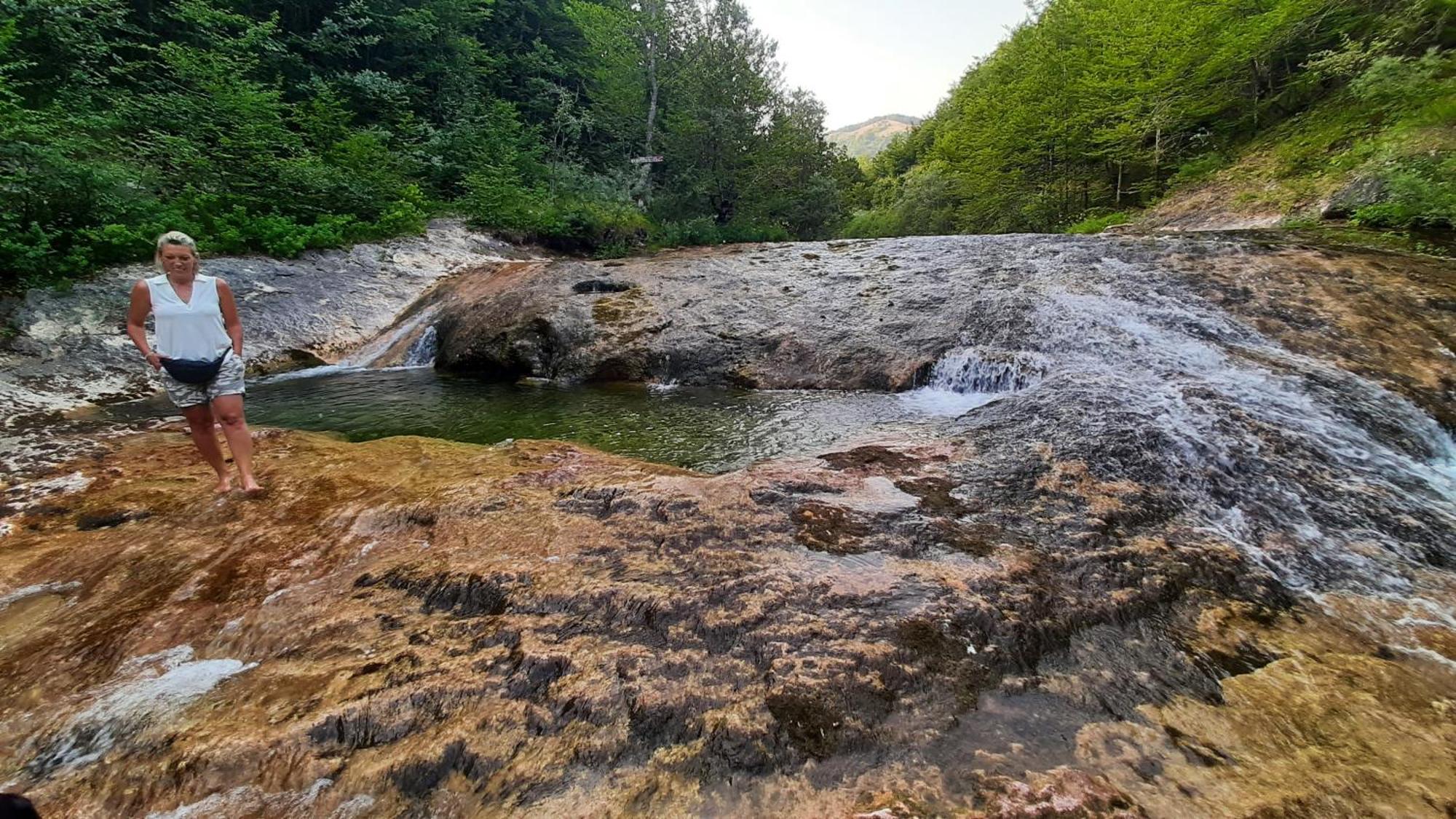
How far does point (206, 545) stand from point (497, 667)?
2.25 m

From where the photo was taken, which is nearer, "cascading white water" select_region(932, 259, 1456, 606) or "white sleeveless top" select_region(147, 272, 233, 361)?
"cascading white water" select_region(932, 259, 1456, 606)

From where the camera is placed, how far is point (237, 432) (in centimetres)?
390

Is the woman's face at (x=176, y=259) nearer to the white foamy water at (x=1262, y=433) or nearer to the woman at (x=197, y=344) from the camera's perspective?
the woman at (x=197, y=344)

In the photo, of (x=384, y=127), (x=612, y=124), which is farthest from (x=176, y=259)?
(x=612, y=124)

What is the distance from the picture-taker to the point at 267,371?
891 centimetres

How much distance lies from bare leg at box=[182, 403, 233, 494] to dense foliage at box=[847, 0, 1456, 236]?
525 inches

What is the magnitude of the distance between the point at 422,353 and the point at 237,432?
20.6 feet

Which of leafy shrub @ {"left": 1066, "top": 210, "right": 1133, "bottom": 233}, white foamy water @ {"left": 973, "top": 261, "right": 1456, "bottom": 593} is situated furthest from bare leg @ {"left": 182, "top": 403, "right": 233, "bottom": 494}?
leafy shrub @ {"left": 1066, "top": 210, "right": 1133, "bottom": 233}

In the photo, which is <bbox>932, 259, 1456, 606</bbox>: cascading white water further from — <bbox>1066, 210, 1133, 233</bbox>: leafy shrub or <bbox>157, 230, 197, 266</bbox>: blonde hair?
<bbox>1066, 210, 1133, 233</bbox>: leafy shrub

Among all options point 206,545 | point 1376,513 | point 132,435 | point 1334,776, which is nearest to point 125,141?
point 132,435

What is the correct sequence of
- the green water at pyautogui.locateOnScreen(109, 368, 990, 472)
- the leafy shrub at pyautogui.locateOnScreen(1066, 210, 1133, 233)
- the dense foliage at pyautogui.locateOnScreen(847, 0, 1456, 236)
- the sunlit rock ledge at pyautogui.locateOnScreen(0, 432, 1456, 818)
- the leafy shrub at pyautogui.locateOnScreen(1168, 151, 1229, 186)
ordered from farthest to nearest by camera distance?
the leafy shrub at pyautogui.locateOnScreen(1066, 210, 1133, 233)
the leafy shrub at pyautogui.locateOnScreen(1168, 151, 1229, 186)
the dense foliage at pyautogui.locateOnScreen(847, 0, 1456, 236)
the green water at pyautogui.locateOnScreen(109, 368, 990, 472)
the sunlit rock ledge at pyautogui.locateOnScreen(0, 432, 1456, 818)

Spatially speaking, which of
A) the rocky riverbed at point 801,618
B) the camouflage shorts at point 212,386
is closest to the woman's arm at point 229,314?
the camouflage shorts at point 212,386

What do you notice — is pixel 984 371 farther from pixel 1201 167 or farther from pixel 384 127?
pixel 384 127

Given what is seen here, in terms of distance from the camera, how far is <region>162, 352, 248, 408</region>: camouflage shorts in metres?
3.75
